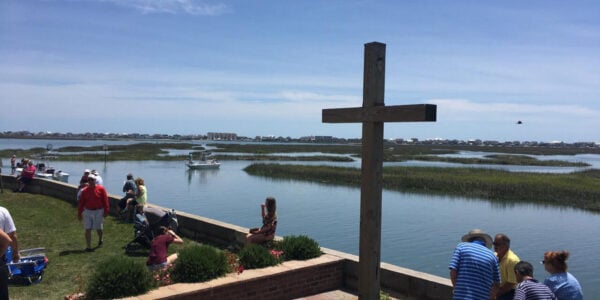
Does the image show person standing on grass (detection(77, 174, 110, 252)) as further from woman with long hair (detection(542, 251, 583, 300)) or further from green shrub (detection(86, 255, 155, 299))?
woman with long hair (detection(542, 251, 583, 300))

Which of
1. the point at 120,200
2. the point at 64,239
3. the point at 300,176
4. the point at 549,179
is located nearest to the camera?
the point at 64,239

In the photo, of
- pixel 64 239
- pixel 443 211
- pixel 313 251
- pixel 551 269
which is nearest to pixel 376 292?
pixel 551 269

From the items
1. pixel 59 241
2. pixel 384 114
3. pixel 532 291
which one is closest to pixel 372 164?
pixel 384 114

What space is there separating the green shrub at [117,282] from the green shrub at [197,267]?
0.52 m

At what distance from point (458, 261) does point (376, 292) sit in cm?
84

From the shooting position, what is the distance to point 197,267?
5664 mm

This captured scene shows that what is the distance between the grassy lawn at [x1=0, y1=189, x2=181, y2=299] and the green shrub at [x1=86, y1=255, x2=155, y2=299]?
39 cm

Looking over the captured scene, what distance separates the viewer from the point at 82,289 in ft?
17.8

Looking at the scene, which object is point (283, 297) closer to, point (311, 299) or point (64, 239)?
point (311, 299)

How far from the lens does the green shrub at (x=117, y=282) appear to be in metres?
5.08

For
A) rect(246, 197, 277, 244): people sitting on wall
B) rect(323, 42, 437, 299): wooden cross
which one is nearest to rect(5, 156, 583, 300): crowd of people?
rect(323, 42, 437, 299): wooden cross

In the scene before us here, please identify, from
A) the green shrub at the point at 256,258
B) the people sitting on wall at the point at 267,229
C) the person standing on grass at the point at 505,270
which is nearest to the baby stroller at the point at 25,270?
the green shrub at the point at 256,258

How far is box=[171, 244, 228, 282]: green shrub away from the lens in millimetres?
5645

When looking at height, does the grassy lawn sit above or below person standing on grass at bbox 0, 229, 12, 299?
below
